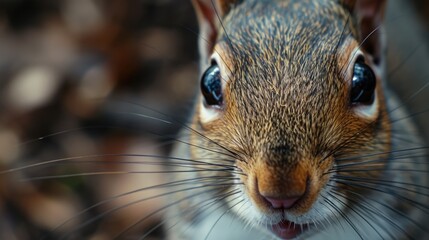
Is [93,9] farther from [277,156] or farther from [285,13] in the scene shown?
[277,156]

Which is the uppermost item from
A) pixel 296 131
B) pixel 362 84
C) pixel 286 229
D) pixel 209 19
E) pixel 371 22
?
pixel 209 19

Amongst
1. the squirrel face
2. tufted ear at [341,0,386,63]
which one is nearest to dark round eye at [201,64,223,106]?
the squirrel face

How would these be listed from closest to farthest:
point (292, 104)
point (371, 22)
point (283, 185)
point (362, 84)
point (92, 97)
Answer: point (283, 185)
point (292, 104)
point (362, 84)
point (371, 22)
point (92, 97)

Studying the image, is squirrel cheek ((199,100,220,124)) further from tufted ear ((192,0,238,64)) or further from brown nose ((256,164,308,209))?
brown nose ((256,164,308,209))

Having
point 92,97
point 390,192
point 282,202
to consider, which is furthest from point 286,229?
point 92,97

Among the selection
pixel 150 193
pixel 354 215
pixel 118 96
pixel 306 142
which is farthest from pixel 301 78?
pixel 118 96

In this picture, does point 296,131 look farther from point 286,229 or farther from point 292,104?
point 286,229
